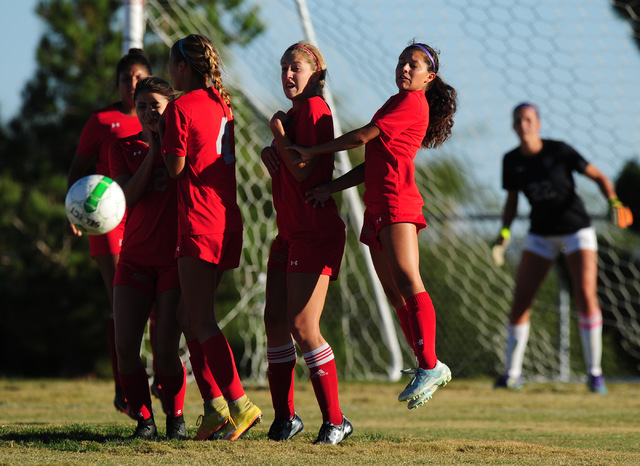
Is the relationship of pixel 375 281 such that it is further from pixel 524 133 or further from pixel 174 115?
pixel 174 115

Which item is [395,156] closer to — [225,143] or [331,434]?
[225,143]

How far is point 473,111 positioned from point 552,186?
239 cm

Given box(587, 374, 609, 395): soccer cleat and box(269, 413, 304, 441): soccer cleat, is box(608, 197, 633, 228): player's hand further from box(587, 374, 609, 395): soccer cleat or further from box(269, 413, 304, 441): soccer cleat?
box(269, 413, 304, 441): soccer cleat

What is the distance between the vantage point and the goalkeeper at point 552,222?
648 centimetres

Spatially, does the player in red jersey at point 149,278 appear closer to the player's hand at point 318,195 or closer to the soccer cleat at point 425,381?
the player's hand at point 318,195

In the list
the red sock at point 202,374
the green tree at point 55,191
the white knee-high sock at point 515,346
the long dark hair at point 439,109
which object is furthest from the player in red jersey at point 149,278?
the green tree at point 55,191

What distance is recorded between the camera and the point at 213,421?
3701 mm

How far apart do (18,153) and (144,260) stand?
8643 mm

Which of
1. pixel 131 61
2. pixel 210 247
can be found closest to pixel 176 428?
pixel 210 247

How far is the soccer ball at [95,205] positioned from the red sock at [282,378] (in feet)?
3.14

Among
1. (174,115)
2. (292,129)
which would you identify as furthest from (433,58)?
(174,115)

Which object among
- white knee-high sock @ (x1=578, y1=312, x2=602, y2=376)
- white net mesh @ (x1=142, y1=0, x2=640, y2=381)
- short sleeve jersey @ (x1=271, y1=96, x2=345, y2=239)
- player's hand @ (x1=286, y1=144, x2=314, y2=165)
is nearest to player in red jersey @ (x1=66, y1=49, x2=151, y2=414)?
short sleeve jersey @ (x1=271, y1=96, x2=345, y2=239)

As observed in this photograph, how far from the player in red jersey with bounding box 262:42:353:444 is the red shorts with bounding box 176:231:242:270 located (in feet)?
0.69

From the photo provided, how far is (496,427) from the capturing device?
4676mm
